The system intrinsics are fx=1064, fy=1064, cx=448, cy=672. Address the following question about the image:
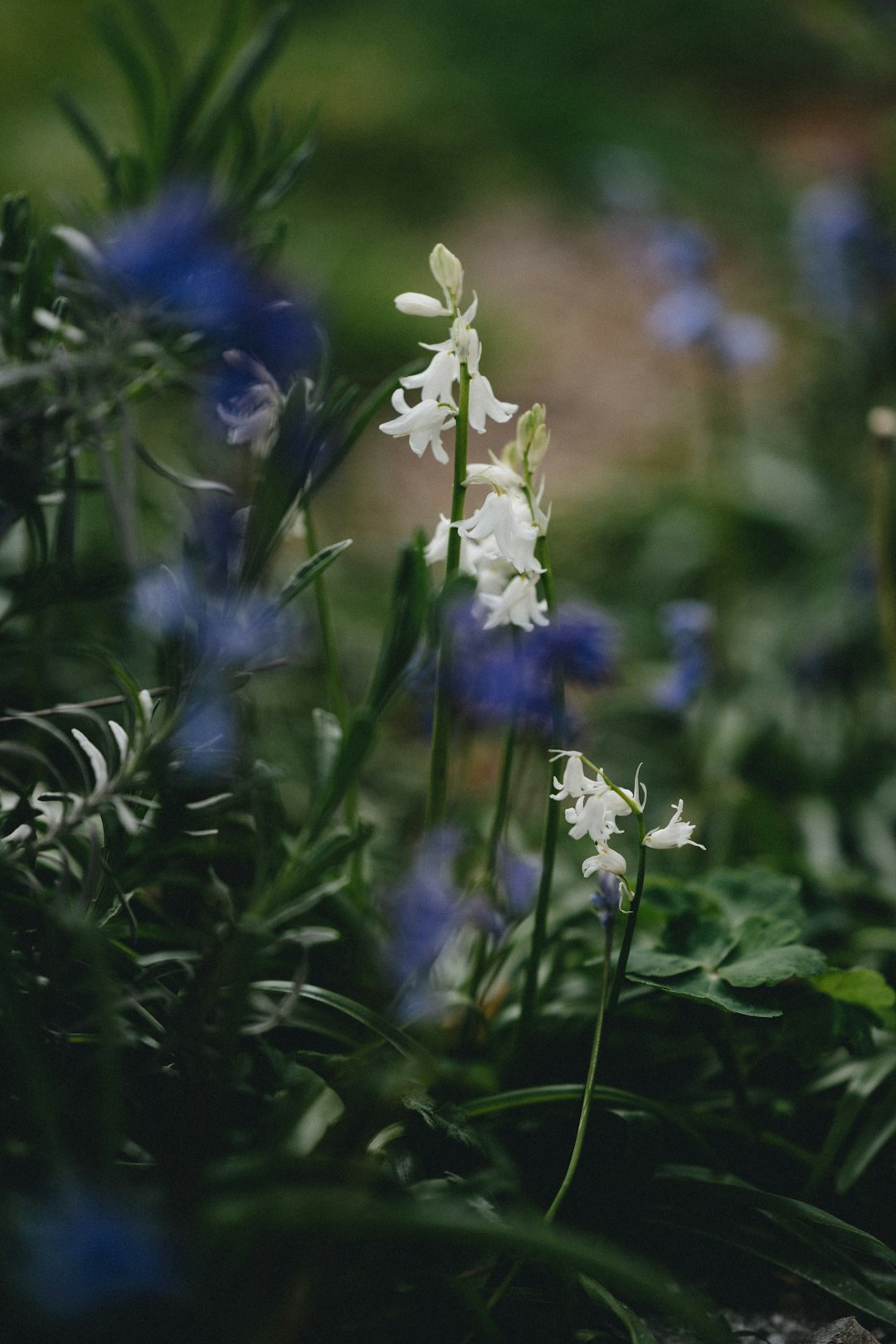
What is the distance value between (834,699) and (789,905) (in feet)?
3.54

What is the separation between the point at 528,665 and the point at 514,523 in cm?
64

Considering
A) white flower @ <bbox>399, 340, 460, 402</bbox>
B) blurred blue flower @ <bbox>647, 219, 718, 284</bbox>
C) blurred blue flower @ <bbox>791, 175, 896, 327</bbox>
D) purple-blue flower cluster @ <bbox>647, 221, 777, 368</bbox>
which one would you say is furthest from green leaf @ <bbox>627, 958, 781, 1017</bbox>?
blurred blue flower @ <bbox>791, 175, 896, 327</bbox>

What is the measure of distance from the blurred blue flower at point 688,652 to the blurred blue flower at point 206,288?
0.77 meters

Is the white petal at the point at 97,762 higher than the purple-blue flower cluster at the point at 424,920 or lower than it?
higher

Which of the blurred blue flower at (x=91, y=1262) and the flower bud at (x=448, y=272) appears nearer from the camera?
the blurred blue flower at (x=91, y=1262)

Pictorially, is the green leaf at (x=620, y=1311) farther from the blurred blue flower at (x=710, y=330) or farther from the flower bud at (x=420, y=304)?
the blurred blue flower at (x=710, y=330)

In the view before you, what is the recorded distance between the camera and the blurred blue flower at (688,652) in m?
1.74

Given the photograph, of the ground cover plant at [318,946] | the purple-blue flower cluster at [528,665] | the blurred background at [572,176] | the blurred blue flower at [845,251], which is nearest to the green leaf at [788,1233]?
the ground cover plant at [318,946]

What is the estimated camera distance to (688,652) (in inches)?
70.0

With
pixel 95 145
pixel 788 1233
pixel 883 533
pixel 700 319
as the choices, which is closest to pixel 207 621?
pixel 95 145

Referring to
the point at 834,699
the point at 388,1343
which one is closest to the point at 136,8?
the point at 388,1343

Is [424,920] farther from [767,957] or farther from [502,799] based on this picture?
[767,957]

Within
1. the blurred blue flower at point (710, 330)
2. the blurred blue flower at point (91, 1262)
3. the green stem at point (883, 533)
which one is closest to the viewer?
the blurred blue flower at point (91, 1262)

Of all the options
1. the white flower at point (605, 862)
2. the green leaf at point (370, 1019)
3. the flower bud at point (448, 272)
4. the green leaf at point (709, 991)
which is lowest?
the green leaf at point (370, 1019)
